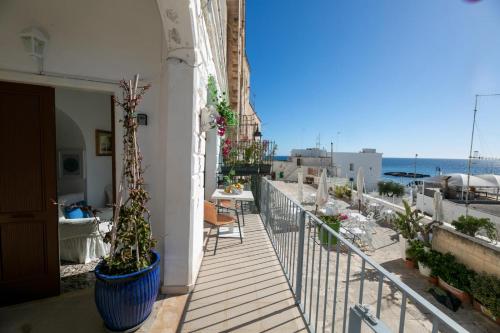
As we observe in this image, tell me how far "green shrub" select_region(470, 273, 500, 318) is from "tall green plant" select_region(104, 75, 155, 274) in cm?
515

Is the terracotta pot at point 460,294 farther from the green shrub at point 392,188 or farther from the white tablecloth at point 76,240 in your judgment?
the green shrub at point 392,188

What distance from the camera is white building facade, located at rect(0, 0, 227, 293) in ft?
7.87

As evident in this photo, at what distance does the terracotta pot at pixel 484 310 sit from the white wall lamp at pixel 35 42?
23.0 feet

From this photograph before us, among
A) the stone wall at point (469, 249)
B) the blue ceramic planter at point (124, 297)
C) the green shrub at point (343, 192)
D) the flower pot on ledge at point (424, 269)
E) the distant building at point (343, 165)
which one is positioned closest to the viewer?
the blue ceramic planter at point (124, 297)

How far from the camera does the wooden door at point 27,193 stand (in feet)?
8.07

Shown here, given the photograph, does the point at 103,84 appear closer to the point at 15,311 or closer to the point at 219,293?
the point at 15,311

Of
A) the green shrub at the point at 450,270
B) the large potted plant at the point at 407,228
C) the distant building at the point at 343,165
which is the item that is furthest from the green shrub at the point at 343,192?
the distant building at the point at 343,165

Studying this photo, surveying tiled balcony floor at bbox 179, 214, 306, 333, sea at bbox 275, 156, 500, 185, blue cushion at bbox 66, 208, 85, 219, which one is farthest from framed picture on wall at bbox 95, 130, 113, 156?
sea at bbox 275, 156, 500, 185

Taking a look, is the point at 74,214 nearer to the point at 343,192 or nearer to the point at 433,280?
the point at 433,280

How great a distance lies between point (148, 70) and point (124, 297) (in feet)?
7.51

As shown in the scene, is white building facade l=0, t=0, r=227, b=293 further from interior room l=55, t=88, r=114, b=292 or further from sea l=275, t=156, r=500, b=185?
sea l=275, t=156, r=500, b=185

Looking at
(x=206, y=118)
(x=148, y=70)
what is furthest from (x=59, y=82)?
(x=206, y=118)

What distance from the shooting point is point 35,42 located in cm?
234

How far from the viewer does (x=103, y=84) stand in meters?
2.61
